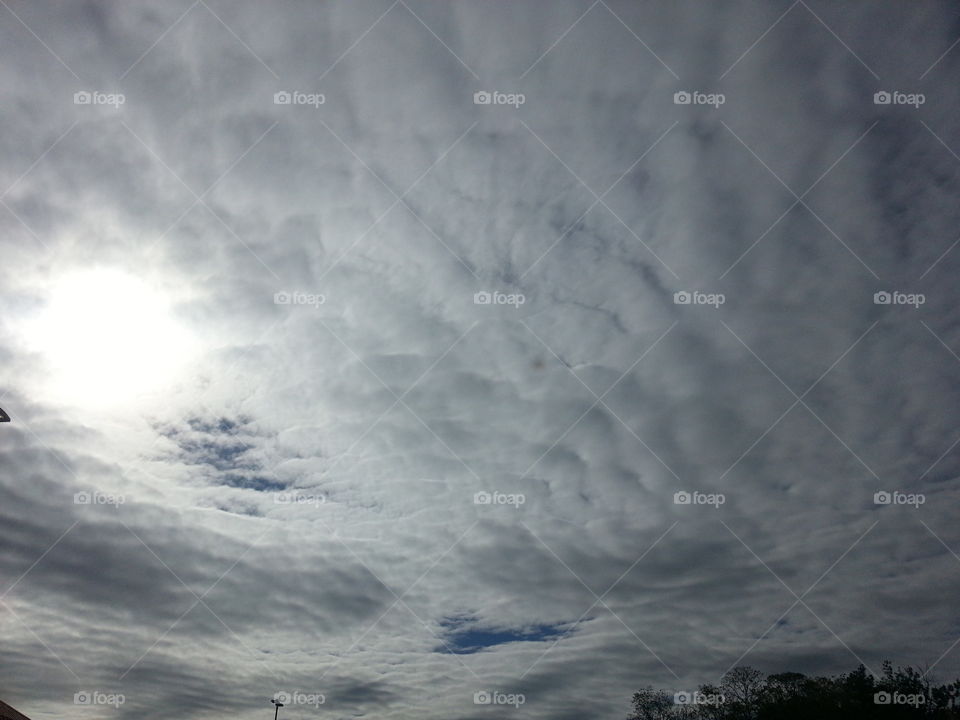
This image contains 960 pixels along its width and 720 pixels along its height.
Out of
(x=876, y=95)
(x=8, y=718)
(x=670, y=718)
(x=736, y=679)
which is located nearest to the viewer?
(x=876, y=95)

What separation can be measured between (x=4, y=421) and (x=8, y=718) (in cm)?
3622

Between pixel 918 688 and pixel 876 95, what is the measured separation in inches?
2608

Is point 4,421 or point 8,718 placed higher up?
point 4,421

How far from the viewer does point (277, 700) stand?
228 ft

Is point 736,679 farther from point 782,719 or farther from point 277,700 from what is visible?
point 277,700

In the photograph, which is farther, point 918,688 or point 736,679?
point 736,679

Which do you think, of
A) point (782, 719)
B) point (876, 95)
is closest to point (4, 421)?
point (876, 95)

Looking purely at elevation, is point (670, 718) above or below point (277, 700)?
below

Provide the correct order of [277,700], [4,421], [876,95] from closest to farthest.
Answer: [876,95] < [4,421] < [277,700]

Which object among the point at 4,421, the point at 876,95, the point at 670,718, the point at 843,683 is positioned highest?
the point at 876,95

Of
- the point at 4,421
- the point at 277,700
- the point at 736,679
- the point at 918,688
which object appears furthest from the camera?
the point at 736,679

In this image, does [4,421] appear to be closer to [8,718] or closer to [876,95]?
[8,718]

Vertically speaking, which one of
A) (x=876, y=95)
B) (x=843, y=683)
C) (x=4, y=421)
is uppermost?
(x=876, y=95)

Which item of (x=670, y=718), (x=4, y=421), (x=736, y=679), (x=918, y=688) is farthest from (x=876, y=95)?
(x=670, y=718)
